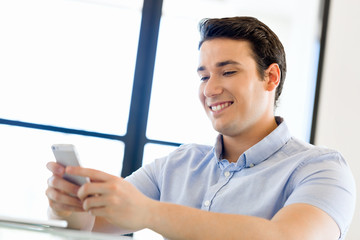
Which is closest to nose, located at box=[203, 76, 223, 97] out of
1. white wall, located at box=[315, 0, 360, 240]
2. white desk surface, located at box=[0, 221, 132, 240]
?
white desk surface, located at box=[0, 221, 132, 240]

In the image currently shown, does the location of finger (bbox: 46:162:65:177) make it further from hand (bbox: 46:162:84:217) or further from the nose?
the nose

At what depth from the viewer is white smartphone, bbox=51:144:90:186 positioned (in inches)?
45.4

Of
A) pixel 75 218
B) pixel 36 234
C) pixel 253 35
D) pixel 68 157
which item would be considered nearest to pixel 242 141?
pixel 253 35

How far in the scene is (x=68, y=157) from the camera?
1188 mm

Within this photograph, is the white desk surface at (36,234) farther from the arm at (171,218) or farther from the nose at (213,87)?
the nose at (213,87)

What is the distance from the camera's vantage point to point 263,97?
72.9 inches

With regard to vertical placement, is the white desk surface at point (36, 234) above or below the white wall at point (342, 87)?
below

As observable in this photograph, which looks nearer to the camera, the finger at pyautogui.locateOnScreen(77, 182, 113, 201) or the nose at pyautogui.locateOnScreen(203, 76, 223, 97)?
the finger at pyautogui.locateOnScreen(77, 182, 113, 201)

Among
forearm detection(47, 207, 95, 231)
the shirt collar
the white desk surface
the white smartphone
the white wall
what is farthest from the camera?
the white wall

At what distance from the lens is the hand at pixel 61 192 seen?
1.27 m

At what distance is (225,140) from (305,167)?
0.44 meters

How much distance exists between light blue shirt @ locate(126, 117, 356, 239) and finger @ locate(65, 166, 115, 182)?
0.57 metres

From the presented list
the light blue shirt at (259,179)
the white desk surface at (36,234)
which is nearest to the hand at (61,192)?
the white desk surface at (36,234)

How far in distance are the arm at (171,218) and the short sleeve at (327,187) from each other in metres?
0.09
